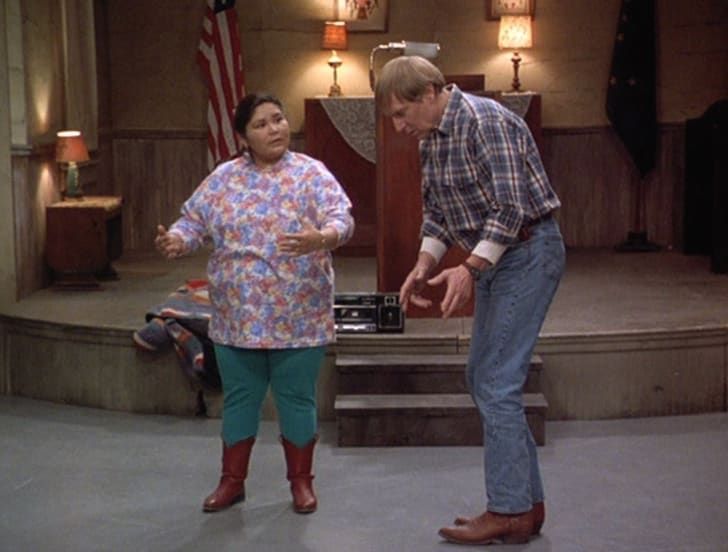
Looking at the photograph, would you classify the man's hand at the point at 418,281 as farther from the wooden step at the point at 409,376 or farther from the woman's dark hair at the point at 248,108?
the wooden step at the point at 409,376

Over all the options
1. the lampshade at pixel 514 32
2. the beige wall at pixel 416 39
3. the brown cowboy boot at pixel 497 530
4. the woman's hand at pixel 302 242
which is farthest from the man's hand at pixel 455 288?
the beige wall at pixel 416 39

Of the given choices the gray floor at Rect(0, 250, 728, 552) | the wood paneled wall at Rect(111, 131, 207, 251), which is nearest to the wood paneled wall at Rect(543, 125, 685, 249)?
the wood paneled wall at Rect(111, 131, 207, 251)

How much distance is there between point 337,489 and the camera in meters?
4.75

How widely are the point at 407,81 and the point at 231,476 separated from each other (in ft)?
4.83

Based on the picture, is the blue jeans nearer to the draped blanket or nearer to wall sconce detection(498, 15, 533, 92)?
the draped blanket

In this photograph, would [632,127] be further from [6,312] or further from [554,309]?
[6,312]

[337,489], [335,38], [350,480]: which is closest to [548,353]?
[350,480]

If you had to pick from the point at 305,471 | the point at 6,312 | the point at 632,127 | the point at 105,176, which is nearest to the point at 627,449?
the point at 305,471

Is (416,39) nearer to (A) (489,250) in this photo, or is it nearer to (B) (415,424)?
(B) (415,424)

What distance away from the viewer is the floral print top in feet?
14.1

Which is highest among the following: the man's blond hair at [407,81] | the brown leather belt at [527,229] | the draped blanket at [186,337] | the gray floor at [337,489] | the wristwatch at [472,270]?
the man's blond hair at [407,81]

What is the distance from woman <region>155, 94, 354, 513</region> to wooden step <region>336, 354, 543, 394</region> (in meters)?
1.06

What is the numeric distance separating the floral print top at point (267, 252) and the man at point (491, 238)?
0.43 meters

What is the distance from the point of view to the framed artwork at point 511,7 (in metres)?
9.20
